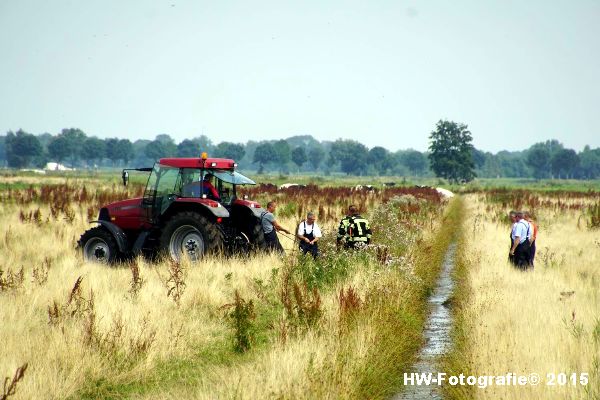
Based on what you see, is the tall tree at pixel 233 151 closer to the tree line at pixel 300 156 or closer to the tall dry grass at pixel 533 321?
the tree line at pixel 300 156

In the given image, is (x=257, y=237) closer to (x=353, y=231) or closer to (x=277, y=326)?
(x=353, y=231)

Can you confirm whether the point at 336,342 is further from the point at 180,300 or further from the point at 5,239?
the point at 5,239

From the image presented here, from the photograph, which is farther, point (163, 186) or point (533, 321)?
point (163, 186)

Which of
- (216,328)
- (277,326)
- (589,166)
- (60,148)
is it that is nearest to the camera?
(277,326)

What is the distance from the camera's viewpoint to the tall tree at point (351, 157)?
166 metres

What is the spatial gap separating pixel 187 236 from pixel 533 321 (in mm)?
6403

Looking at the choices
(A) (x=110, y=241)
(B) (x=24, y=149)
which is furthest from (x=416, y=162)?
(A) (x=110, y=241)

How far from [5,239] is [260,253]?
7.43 metres

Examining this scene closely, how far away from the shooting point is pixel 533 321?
8617 millimetres

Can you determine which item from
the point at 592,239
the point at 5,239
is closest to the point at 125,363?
the point at 5,239

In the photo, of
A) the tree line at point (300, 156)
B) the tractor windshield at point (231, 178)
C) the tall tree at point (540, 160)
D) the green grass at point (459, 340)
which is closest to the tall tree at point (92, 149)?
the tree line at point (300, 156)

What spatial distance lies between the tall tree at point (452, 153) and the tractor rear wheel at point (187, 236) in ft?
308

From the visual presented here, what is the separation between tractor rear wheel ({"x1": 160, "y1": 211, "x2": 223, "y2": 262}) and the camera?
38.1 ft

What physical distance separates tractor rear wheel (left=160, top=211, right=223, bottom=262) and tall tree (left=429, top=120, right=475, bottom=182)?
308 feet
